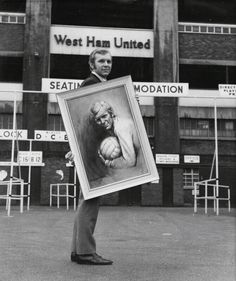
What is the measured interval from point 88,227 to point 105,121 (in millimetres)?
1004

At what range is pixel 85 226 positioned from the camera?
14.0 feet

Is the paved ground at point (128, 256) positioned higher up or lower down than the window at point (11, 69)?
lower down

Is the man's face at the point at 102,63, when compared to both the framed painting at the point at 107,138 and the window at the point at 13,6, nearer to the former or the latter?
the framed painting at the point at 107,138

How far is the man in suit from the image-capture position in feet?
14.0

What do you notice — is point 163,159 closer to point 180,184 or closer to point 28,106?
point 180,184

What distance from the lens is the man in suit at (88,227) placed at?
426 cm

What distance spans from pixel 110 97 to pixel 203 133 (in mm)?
19356

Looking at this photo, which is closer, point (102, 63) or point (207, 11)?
point (102, 63)

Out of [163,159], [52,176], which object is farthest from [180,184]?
[52,176]

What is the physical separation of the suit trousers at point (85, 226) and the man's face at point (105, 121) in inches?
27.5

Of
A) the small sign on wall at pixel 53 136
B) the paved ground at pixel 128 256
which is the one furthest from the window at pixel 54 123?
the paved ground at pixel 128 256

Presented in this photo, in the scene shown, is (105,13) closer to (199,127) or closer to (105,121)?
(199,127)

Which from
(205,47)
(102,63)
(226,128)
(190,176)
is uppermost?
(205,47)

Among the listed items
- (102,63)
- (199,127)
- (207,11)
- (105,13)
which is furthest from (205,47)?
(102,63)
